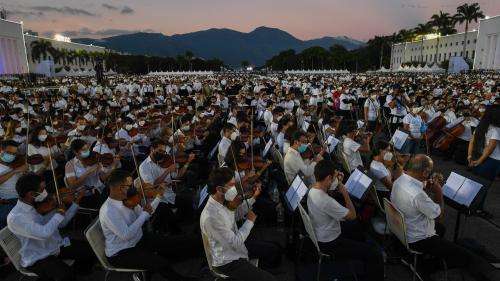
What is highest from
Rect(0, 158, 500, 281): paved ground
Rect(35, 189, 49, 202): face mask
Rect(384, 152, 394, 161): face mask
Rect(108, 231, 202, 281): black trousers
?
Rect(35, 189, 49, 202): face mask

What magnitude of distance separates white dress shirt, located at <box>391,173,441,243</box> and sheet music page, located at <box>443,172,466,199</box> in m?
0.87

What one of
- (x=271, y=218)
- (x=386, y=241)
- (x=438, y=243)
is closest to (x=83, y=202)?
(x=271, y=218)

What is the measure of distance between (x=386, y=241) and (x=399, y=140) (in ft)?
11.9

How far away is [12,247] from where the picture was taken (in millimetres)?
4320

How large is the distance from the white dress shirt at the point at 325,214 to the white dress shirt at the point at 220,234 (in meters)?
1.04

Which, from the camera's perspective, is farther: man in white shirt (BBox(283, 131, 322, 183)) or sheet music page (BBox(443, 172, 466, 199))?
man in white shirt (BBox(283, 131, 322, 183))

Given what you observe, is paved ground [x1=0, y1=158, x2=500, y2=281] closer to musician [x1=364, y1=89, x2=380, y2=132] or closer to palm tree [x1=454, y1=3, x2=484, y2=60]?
musician [x1=364, y1=89, x2=380, y2=132]

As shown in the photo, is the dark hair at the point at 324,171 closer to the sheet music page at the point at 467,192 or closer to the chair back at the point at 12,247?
the sheet music page at the point at 467,192

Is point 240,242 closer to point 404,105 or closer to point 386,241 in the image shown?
point 386,241

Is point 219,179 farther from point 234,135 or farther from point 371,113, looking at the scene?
point 371,113

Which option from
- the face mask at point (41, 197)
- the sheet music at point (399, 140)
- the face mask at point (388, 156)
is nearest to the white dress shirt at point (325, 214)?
the face mask at point (388, 156)

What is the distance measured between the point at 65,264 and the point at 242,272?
7.41ft

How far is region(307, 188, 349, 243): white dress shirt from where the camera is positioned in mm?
4547

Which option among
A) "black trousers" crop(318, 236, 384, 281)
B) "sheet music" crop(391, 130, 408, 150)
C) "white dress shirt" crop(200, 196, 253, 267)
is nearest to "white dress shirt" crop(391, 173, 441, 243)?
"black trousers" crop(318, 236, 384, 281)
